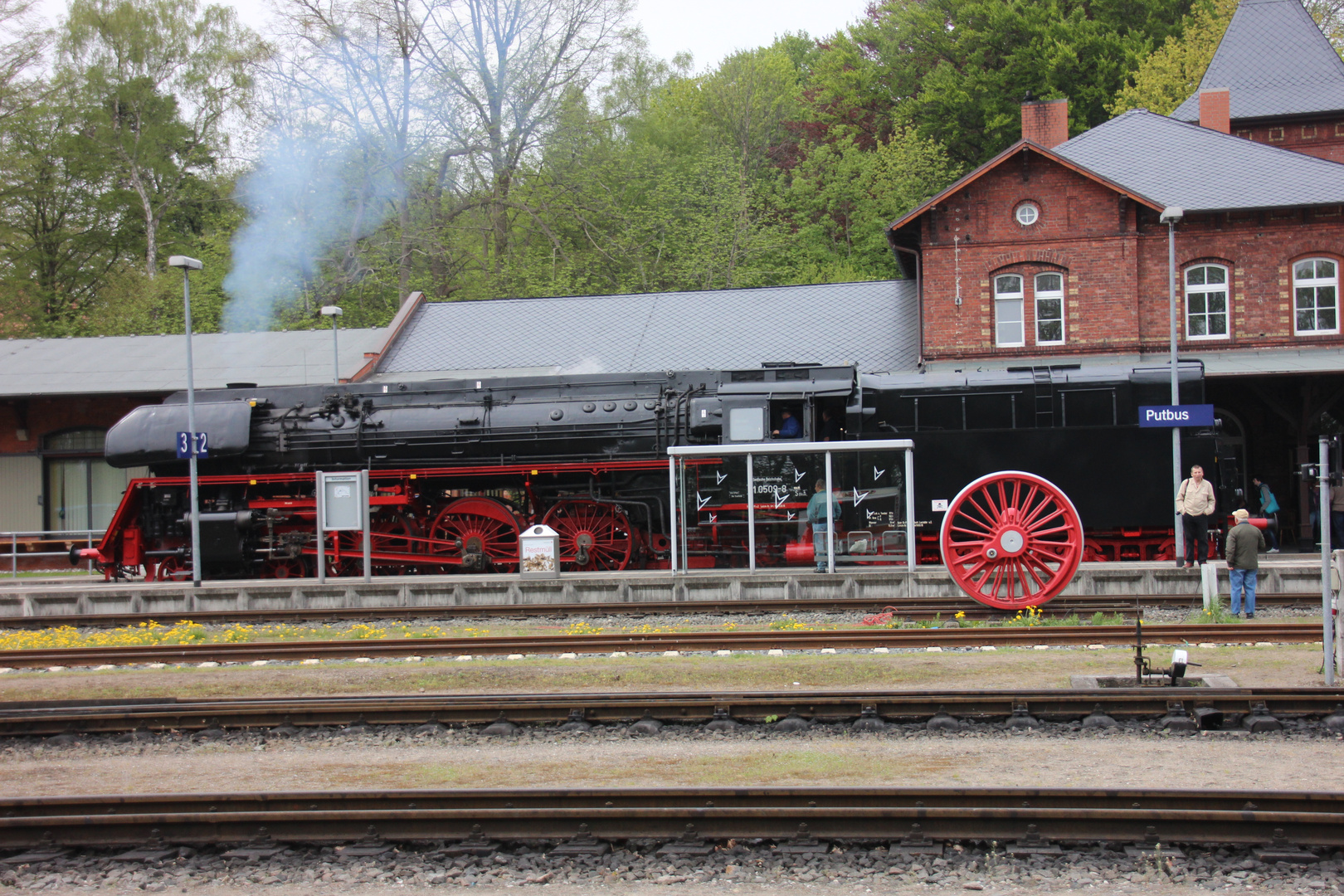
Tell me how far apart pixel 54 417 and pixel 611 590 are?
18978 mm

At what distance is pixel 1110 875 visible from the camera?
5023mm

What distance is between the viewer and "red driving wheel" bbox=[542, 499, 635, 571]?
17188 millimetres

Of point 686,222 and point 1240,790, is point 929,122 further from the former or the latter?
point 1240,790

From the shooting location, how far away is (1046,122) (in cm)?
2772

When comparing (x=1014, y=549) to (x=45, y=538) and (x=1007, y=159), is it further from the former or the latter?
(x=45, y=538)

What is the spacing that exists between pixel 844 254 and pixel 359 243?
62.3 ft

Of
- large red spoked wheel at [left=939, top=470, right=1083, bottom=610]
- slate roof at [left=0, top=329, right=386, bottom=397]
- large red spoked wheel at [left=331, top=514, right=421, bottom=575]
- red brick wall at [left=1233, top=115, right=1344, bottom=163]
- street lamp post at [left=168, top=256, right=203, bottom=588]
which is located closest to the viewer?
large red spoked wheel at [left=939, top=470, right=1083, bottom=610]

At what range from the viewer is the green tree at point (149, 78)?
1603 inches

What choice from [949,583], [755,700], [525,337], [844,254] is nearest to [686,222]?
[844,254]

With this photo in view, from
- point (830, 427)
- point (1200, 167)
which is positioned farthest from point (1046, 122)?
point (830, 427)

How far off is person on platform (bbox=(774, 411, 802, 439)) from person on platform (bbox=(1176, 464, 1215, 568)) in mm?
5376

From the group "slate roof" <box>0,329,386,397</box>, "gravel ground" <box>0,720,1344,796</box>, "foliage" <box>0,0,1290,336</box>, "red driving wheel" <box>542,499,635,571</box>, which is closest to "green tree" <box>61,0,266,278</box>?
"foliage" <box>0,0,1290,336</box>

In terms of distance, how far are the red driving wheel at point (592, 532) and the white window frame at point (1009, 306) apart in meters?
11.2

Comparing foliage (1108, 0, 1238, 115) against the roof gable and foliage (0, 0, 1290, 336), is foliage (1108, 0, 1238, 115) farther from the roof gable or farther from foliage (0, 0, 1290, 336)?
the roof gable
